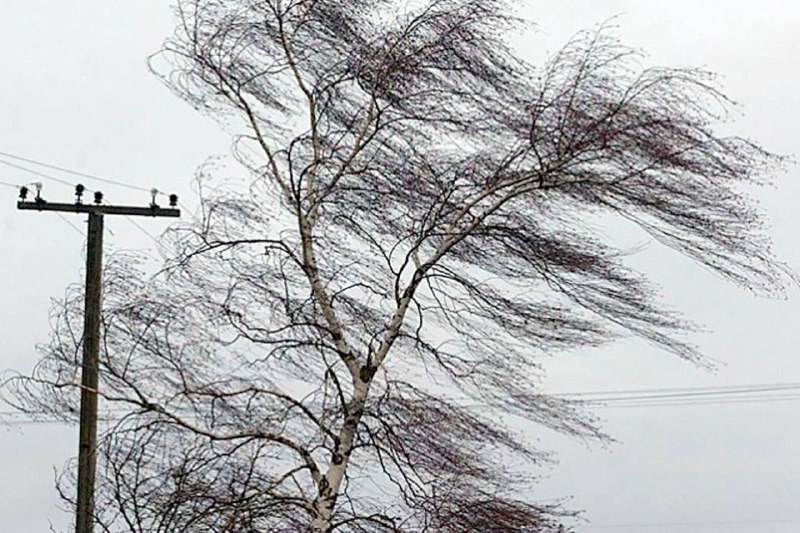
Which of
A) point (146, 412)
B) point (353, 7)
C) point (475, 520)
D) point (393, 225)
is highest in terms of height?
point (353, 7)

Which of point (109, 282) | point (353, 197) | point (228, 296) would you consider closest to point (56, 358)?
point (109, 282)

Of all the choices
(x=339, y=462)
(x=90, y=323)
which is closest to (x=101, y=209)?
(x=90, y=323)

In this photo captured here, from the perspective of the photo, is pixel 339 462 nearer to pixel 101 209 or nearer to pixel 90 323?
pixel 90 323

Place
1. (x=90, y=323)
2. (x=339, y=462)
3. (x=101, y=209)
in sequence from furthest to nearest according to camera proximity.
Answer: (x=101, y=209), (x=90, y=323), (x=339, y=462)

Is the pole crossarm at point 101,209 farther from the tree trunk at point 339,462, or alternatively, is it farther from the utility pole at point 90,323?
the tree trunk at point 339,462

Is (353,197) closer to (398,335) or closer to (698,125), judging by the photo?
(398,335)

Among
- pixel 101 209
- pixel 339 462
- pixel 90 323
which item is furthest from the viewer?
pixel 101 209

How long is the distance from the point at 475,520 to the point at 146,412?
2.73m

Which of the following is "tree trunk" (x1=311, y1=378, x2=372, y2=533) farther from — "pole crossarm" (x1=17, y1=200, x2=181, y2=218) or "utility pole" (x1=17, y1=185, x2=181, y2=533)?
"pole crossarm" (x1=17, y1=200, x2=181, y2=218)

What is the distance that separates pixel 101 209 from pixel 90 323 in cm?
354

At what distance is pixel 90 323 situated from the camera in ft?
53.3

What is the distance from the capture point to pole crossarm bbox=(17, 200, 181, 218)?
19.4 m

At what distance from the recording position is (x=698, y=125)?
46.2ft

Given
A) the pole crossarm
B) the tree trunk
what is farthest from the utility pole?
the tree trunk
